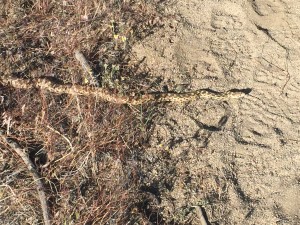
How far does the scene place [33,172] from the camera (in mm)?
4633

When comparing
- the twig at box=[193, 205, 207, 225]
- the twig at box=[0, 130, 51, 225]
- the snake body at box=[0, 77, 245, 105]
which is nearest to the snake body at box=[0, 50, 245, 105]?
the snake body at box=[0, 77, 245, 105]

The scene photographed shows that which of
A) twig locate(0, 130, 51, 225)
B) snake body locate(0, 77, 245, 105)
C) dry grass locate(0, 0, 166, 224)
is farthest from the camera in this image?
snake body locate(0, 77, 245, 105)

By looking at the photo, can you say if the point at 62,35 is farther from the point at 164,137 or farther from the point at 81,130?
the point at 164,137

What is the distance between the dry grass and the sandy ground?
24cm

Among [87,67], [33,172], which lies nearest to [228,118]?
[87,67]

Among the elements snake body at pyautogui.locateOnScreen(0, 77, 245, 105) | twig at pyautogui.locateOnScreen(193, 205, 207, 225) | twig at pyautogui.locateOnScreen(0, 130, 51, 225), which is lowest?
twig at pyautogui.locateOnScreen(0, 130, 51, 225)

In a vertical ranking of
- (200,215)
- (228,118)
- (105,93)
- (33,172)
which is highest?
(228,118)

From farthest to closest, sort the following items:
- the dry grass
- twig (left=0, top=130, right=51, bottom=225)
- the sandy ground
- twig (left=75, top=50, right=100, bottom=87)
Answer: twig (left=75, top=50, right=100, bottom=87) < the sandy ground < the dry grass < twig (left=0, top=130, right=51, bottom=225)

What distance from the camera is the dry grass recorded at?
4.52m

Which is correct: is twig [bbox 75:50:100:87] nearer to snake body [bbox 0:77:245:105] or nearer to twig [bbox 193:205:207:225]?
snake body [bbox 0:77:245:105]

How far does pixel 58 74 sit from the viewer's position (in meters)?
5.40

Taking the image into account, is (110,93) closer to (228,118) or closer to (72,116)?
(72,116)

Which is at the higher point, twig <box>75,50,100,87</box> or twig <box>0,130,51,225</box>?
twig <box>75,50,100,87</box>

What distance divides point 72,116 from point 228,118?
1.63 metres
